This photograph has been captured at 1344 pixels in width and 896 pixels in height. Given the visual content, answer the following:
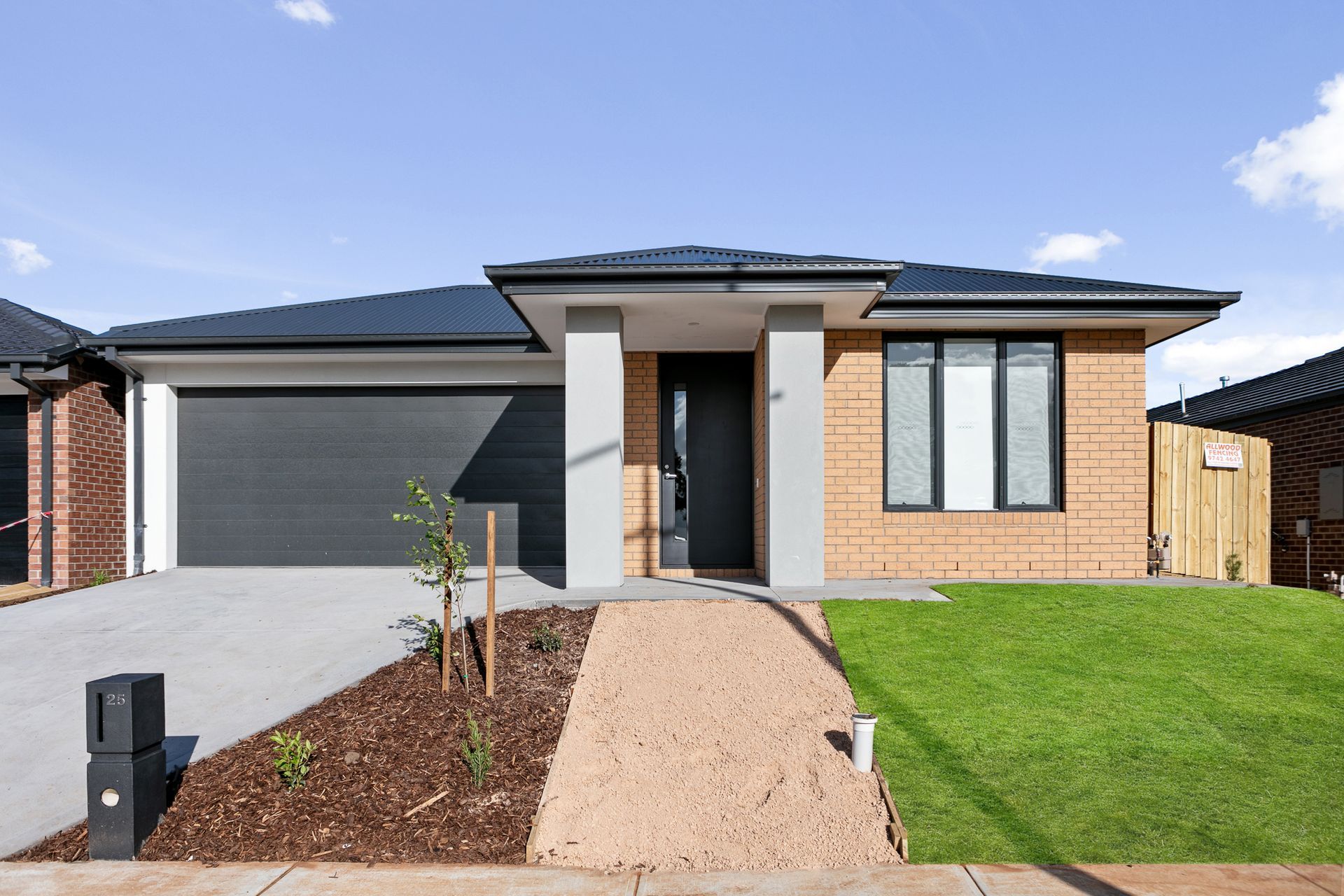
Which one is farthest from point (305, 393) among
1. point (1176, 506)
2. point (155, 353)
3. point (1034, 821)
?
point (1176, 506)

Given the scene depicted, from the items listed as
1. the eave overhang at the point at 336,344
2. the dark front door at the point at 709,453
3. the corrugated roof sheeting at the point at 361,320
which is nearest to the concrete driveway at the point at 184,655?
the eave overhang at the point at 336,344

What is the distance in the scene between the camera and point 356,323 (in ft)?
40.0

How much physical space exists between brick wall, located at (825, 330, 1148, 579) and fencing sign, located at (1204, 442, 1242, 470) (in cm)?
105

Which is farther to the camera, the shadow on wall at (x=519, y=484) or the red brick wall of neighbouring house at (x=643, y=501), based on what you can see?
the shadow on wall at (x=519, y=484)

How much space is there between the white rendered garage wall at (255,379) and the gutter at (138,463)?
0.21 ft

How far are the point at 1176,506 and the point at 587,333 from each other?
7576 mm

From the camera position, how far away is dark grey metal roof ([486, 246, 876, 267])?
8.36 metres

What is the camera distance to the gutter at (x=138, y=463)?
439 inches

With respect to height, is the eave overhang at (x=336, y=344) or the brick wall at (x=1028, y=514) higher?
the eave overhang at (x=336, y=344)

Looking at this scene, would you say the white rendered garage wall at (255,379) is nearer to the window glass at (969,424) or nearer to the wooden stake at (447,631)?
the window glass at (969,424)

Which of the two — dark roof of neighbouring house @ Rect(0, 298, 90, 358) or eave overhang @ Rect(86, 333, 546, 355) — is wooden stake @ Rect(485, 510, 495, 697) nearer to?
eave overhang @ Rect(86, 333, 546, 355)

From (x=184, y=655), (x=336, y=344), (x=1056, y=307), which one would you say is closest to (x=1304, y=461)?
(x=1056, y=307)

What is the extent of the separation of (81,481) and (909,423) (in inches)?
406

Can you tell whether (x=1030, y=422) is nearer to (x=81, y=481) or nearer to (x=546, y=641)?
(x=546, y=641)
